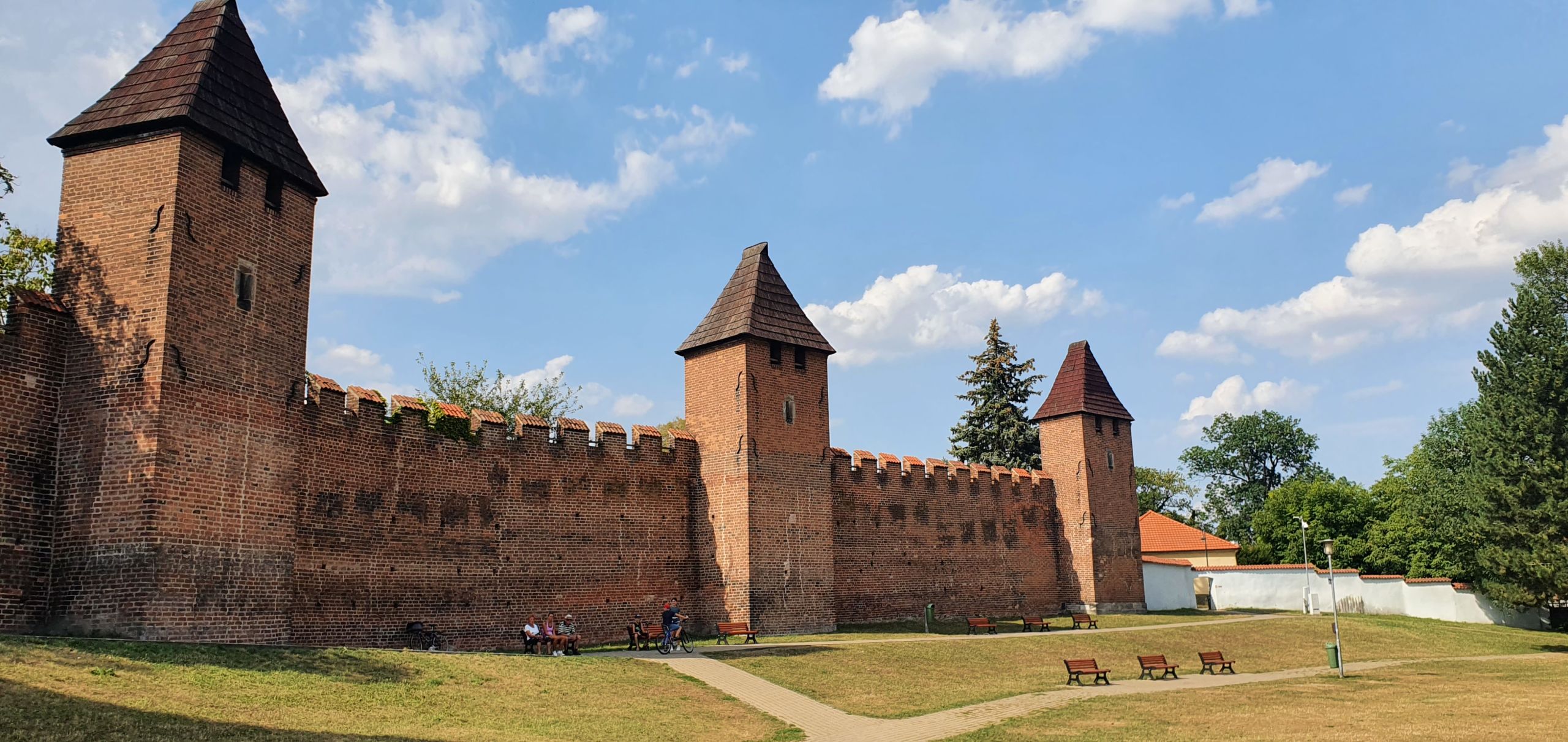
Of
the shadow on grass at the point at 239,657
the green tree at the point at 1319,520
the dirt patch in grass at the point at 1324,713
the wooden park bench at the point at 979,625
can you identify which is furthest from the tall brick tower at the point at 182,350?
the green tree at the point at 1319,520

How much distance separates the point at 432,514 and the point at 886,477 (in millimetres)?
13361

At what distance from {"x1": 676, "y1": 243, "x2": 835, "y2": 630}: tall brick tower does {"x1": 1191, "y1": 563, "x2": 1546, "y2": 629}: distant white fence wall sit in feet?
57.3

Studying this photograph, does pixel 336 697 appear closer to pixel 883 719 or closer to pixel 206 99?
pixel 883 719

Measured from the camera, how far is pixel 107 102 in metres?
16.1

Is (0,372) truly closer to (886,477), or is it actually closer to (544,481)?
(544,481)

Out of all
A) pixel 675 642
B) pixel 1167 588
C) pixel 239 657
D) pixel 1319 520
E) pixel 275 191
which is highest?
pixel 275 191

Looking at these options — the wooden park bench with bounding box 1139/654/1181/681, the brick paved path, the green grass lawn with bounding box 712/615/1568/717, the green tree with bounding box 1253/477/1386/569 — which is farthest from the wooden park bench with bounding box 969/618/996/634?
the green tree with bounding box 1253/477/1386/569

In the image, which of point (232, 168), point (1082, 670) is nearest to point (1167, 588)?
point (1082, 670)

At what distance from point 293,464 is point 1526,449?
3321 cm

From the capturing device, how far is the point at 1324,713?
1611cm

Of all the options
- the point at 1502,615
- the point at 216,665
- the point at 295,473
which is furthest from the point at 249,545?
the point at 1502,615

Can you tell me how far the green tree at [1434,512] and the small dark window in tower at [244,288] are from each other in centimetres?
3420

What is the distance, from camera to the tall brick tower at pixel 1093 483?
113ft

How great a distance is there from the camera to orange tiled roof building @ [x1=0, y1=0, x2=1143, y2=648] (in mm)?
14445
